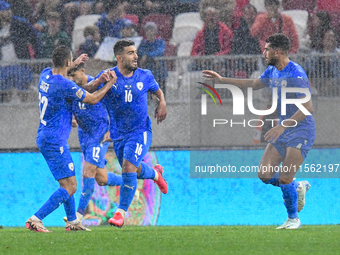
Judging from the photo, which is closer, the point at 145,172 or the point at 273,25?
the point at 145,172

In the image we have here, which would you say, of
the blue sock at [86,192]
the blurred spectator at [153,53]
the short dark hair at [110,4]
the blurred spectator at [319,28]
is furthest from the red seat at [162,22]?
Answer: the blue sock at [86,192]

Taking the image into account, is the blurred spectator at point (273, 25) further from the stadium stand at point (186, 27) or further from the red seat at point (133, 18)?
the red seat at point (133, 18)

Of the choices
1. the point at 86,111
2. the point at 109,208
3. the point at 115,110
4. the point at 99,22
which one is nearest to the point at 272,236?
the point at 115,110

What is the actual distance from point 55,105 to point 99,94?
492 mm

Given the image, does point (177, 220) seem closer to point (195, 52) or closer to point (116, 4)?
point (195, 52)

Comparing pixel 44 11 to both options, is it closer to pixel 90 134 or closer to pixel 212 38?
pixel 212 38

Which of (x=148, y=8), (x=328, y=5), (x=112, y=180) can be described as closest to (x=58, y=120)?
(x=112, y=180)

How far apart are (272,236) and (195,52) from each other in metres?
4.84

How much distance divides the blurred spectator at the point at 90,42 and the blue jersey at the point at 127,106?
11.3ft

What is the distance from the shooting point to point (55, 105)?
656 cm

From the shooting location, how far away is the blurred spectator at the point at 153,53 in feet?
30.1

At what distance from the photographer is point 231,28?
1019 cm

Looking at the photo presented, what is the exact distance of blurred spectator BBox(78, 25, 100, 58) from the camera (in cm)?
1029

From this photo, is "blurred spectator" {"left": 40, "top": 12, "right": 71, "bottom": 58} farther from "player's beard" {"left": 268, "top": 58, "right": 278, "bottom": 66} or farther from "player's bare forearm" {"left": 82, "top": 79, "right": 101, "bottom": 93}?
"player's beard" {"left": 268, "top": 58, "right": 278, "bottom": 66}
